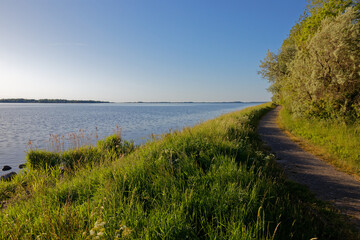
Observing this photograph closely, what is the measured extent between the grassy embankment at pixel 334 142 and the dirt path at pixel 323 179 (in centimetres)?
56

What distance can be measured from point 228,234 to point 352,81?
13362 millimetres

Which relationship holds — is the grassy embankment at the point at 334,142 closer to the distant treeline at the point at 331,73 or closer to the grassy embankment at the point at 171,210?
the distant treeline at the point at 331,73

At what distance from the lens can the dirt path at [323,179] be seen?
497 cm

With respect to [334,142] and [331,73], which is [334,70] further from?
[334,142]

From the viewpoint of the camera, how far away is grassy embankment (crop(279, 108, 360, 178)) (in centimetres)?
779

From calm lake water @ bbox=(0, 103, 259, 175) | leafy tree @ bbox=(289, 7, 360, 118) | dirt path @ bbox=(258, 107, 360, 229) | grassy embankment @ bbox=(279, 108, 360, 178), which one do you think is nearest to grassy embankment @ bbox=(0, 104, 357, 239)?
dirt path @ bbox=(258, 107, 360, 229)

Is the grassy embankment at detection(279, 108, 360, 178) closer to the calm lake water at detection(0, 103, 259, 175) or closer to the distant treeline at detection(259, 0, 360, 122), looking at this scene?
the distant treeline at detection(259, 0, 360, 122)

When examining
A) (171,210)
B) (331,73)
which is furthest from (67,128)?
(331,73)

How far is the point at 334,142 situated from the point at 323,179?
461cm

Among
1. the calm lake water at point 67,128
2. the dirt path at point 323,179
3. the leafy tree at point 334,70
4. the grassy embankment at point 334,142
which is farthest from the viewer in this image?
the calm lake water at point 67,128

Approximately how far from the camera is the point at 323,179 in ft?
21.5

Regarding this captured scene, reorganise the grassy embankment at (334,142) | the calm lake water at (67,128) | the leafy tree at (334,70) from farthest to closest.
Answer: the calm lake water at (67,128) → the leafy tree at (334,70) → the grassy embankment at (334,142)

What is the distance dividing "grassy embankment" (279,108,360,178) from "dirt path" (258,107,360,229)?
56cm

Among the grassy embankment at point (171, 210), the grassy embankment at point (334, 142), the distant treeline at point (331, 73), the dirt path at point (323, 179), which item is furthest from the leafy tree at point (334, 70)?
the grassy embankment at point (171, 210)
